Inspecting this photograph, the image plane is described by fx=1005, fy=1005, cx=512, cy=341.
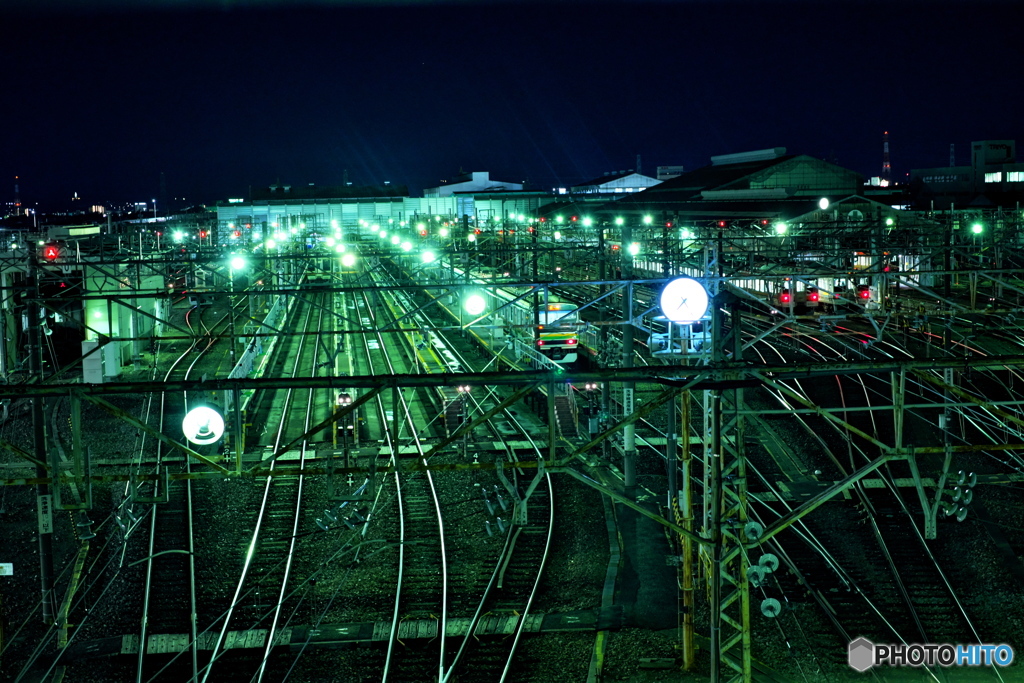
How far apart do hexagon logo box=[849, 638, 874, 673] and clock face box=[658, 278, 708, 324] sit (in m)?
2.65

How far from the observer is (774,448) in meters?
12.3

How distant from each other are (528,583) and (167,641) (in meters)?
2.84

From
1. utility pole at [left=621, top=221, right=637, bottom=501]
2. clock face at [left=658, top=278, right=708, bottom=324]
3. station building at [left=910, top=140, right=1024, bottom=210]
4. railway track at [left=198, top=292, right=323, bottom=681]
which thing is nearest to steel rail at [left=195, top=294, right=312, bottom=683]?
railway track at [left=198, top=292, right=323, bottom=681]

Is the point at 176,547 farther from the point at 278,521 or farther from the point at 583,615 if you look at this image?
the point at 583,615

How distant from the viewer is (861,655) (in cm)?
689

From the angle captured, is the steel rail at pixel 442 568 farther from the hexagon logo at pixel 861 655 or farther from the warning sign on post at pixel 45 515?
the hexagon logo at pixel 861 655

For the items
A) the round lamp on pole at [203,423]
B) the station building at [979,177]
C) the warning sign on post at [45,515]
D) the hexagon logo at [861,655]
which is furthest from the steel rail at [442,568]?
the station building at [979,177]

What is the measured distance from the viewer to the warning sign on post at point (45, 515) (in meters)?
7.39

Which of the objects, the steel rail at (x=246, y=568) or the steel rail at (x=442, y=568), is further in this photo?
the steel rail at (x=246, y=568)

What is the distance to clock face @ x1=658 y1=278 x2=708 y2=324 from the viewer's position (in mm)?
6180

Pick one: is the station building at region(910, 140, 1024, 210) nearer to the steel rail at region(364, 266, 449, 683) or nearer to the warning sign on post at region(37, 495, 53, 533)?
the steel rail at region(364, 266, 449, 683)

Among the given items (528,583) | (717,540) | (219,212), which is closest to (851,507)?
(528,583)

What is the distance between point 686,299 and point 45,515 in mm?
5055

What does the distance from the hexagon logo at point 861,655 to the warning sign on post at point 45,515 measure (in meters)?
5.82
